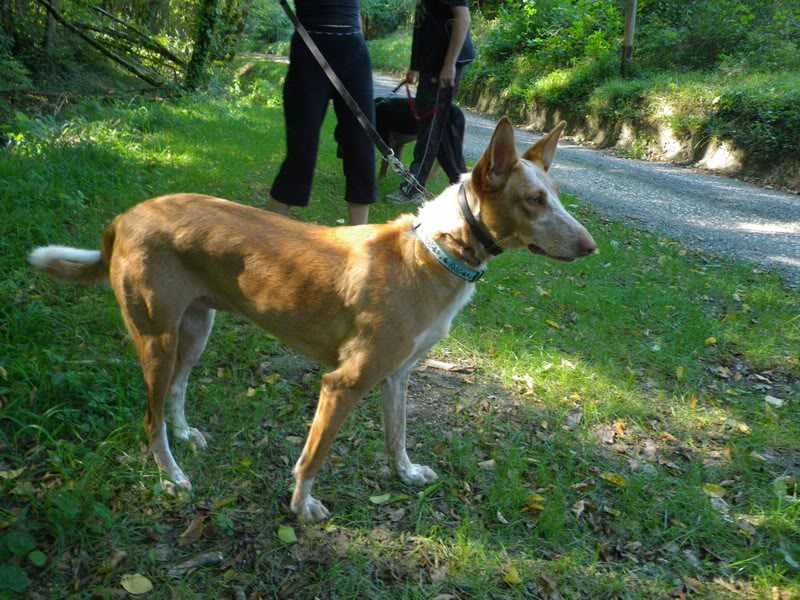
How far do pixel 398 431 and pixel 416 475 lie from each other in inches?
9.8

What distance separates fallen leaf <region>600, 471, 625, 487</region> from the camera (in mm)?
3091

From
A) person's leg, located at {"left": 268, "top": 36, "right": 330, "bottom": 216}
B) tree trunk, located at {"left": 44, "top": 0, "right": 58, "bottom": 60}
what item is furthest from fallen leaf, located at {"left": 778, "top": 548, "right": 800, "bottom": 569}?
tree trunk, located at {"left": 44, "top": 0, "right": 58, "bottom": 60}

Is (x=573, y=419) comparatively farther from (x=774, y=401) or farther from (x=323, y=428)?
(x=323, y=428)

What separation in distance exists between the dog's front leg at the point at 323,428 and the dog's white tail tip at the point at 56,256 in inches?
51.1

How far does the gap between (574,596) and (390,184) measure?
610 centimetres

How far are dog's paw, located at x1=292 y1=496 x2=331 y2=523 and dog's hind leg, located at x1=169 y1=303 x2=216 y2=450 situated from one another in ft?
2.21

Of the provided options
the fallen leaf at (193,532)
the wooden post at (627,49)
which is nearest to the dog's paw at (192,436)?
the fallen leaf at (193,532)

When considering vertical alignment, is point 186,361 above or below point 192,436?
above

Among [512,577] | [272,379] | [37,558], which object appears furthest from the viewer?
[272,379]

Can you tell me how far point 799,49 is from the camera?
46.2 feet

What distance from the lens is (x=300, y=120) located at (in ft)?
13.8

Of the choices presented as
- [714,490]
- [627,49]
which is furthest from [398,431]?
[627,49]

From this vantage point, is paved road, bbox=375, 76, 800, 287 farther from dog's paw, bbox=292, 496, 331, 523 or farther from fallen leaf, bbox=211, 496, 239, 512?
fallen leaf, bbox=211, 496, 239, 512

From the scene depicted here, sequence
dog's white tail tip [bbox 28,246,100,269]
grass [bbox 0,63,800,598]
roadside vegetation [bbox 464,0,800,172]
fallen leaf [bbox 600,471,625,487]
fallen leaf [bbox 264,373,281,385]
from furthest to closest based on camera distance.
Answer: roadside vegetation [bbox 464,0,800,172] → fallen leaf [bbox 264,373,281,385] → fallen leaf [bbox 600,471,625,487] → dog's white tail tip [bbox 28,246,100,269] → grass [bbox 0,63,800,598]
